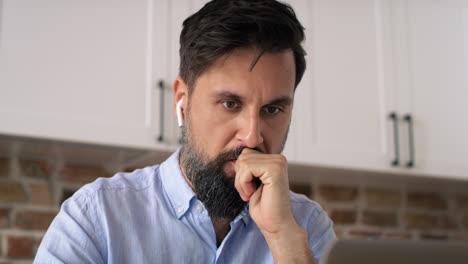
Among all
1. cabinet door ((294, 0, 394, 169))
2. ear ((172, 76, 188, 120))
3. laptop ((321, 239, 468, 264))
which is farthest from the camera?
cabinet door ((294, 0, 394, 169))

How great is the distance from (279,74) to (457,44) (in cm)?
182

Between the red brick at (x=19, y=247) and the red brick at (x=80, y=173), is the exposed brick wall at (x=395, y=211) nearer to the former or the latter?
the red brick at (x=80, y=173)

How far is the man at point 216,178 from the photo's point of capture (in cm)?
126

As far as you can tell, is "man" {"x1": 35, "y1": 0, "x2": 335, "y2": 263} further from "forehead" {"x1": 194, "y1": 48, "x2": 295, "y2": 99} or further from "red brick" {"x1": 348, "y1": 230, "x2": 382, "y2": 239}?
"red brick" {"x1": 348, "y1": 230, "x2": 382, "y2": 239}

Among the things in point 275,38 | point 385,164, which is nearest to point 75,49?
point 275,38

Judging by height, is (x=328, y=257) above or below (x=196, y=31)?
below

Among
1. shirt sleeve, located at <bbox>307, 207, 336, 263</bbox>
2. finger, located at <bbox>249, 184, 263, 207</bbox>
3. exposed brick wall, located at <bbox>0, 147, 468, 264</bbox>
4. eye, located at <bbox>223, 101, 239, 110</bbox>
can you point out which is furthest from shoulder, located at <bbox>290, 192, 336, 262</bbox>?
exposed brick wall, located at <bbox>0, 147, 468, 264</bbox>

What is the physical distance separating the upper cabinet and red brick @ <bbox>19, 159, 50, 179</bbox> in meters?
0.92

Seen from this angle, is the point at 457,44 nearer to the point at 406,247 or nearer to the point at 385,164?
the point at 385,164

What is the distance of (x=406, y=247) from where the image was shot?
596 millimetres

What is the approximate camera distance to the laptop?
585 mm

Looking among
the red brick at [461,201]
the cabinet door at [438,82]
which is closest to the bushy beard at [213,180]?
the cabinet door at [438,82]

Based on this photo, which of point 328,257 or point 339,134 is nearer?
point 328,257

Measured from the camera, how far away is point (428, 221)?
3.09m
